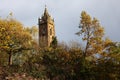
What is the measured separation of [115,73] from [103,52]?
332cm

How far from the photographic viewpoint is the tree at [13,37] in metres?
44.9

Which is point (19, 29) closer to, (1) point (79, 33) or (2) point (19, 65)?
(2) point (19, 65)

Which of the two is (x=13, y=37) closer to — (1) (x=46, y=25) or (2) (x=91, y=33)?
(2) (x=91, y=33)

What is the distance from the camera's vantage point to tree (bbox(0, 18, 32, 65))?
44875mm

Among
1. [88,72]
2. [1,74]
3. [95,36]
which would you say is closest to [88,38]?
[95,36]

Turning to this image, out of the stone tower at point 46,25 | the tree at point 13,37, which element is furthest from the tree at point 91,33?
the stone tower at point 46,25

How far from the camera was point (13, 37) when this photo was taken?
46.4 meters

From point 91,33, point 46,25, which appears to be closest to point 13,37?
point 91,33

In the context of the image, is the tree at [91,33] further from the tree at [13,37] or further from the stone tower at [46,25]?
the stone tower at [46,25]

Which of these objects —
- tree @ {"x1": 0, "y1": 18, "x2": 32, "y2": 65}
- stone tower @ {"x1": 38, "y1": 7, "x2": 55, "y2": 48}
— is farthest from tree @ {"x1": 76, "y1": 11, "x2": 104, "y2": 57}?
stone tower @ {"x1": 38, "y1": 7, "x2": 55, "y2": 48}

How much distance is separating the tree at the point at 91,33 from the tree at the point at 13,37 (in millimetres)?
7422

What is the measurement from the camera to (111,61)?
141ft

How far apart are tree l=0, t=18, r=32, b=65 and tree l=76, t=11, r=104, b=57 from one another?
7.42 metres

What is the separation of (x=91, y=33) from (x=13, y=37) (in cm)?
1037
